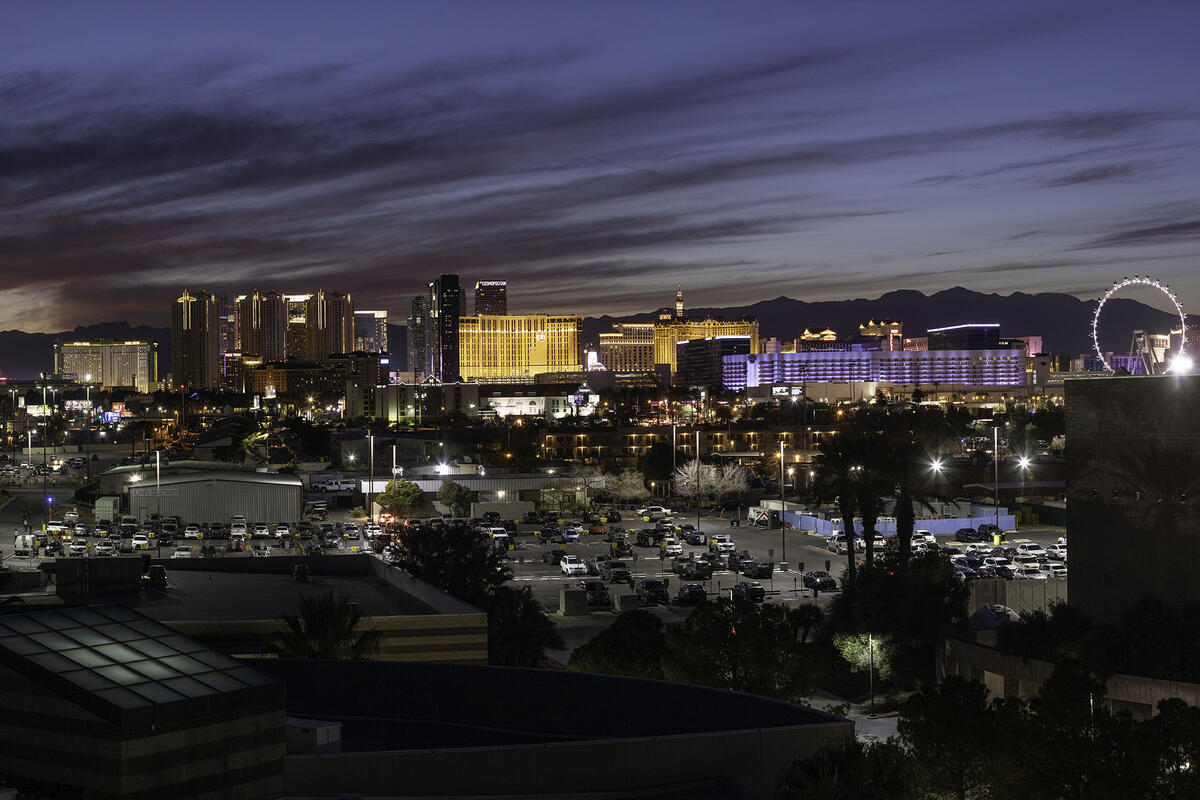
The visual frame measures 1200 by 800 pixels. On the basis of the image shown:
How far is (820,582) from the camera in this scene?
44.8 metres

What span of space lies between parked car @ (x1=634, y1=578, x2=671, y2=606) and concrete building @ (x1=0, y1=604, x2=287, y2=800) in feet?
101

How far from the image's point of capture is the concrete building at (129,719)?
36.1 feet

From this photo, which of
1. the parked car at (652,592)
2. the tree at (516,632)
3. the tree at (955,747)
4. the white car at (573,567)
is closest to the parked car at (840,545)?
the white car at (573,567)

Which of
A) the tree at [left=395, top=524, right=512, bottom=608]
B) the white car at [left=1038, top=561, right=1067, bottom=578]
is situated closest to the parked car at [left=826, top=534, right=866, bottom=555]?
the white car at [left=1038, top=561, right=1067, bottom=578]

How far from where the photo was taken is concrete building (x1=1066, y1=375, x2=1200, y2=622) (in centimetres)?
2788

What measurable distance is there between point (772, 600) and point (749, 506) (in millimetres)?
31255

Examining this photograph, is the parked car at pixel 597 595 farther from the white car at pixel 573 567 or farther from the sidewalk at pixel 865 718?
the sidewalk at pixel 865 718

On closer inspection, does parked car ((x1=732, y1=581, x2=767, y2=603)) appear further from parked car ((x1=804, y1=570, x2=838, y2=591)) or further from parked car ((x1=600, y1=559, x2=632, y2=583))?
parked car ((x1=600, y1=559, x2=632, y2=583))

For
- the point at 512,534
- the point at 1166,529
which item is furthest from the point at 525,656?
the point at 512,534

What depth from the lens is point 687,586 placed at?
4369 centimetres

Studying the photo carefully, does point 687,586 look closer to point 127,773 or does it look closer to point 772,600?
point 772,600

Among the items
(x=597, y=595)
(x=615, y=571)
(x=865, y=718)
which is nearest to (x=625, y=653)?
(x=865, y=718)

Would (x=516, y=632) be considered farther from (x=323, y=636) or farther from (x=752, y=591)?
(x=752, y=591)

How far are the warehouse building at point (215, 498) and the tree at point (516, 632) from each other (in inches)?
1305
